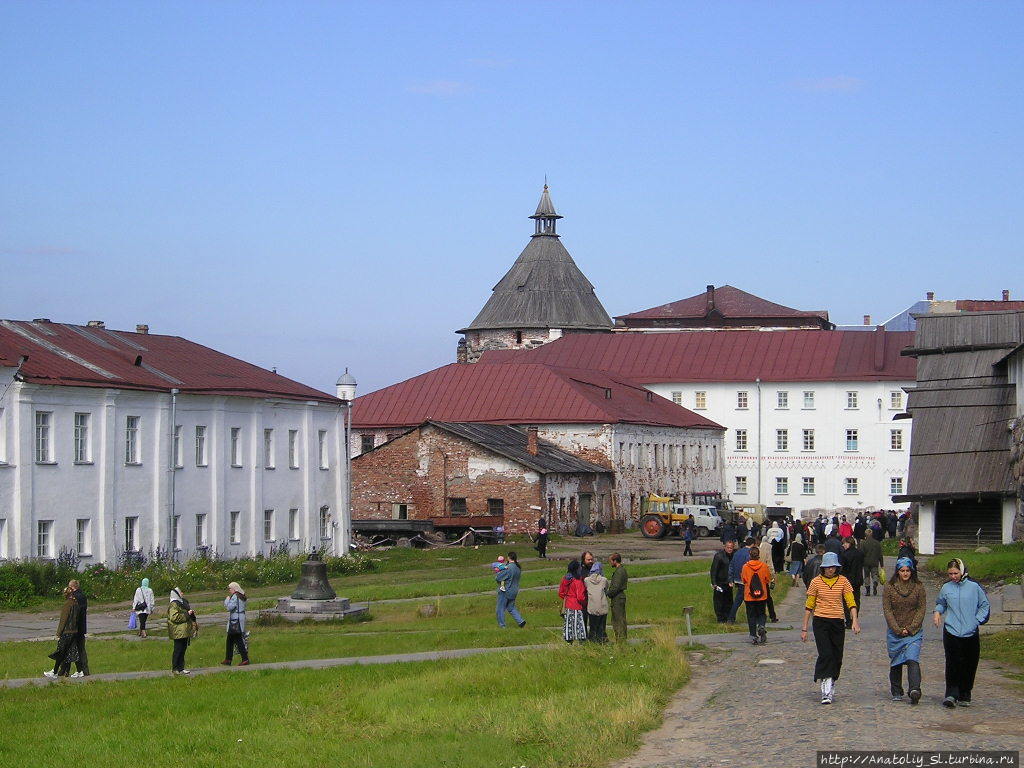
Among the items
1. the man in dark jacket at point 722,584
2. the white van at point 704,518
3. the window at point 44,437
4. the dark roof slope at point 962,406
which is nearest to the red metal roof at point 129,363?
the window at point 44,437

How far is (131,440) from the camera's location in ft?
138

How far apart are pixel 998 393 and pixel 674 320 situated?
60.2 m

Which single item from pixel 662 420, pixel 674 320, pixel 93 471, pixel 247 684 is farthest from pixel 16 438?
pixel 674 320

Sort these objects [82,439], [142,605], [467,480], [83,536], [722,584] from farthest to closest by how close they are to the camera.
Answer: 1. [467,480]
2. [82,439]
3. [83,536]
4. [142,605]
5. [722,584]

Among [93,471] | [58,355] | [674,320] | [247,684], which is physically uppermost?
[674,320]

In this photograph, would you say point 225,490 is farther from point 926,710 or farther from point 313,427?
point 926,710

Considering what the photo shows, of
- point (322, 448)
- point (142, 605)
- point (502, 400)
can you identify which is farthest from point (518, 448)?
point (142, 605)

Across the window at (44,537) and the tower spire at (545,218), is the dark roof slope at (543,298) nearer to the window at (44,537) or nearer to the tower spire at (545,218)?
the tower spire at (545,218)

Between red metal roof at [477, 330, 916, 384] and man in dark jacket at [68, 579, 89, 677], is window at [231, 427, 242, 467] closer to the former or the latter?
man in dark jacket at [68, 579, 89, 677]

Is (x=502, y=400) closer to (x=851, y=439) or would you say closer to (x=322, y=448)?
(x=322, y=448)

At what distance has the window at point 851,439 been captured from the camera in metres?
86.4

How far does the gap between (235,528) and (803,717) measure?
33326 millimetres

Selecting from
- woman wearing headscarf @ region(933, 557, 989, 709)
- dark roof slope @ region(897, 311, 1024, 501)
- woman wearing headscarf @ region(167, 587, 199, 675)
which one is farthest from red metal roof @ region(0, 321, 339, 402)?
woman wearing headscarf @ region(933, 557, 989, 709)

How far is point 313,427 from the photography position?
51062 millimetres
